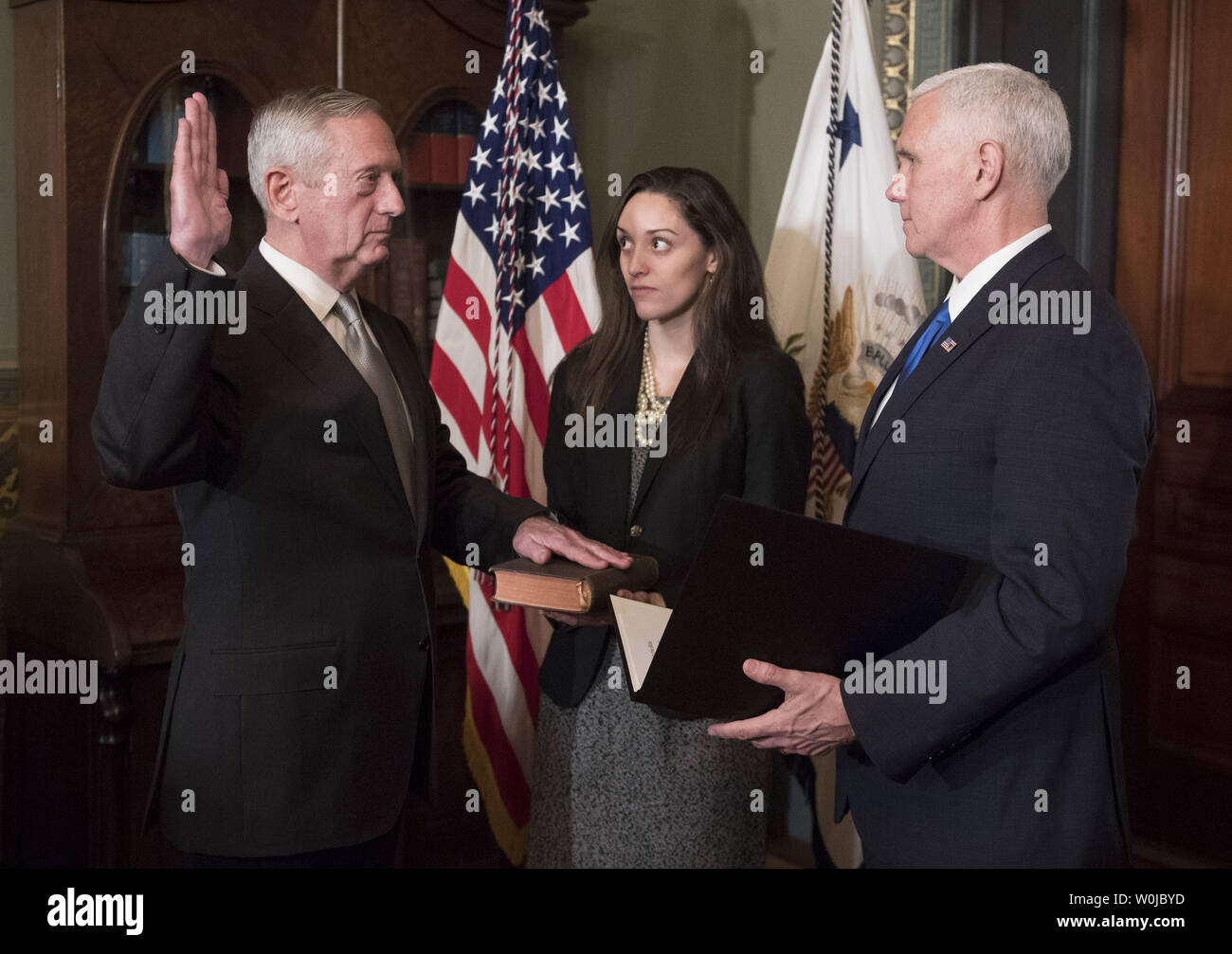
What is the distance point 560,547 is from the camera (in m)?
2.22

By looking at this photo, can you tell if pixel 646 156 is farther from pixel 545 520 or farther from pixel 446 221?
pixel 545 520

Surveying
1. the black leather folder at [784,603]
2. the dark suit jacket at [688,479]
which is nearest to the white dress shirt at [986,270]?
the black leather folder at [784,603]

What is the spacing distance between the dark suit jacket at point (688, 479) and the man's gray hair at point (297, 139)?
0.78 m

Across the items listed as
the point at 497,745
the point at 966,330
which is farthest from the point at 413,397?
the point at 497,745

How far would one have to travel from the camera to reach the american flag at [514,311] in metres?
3.23

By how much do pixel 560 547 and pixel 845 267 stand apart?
1.44 meters

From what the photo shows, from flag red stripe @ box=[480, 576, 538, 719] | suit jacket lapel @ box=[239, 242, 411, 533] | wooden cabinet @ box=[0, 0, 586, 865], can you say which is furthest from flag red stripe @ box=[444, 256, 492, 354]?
suit jacket lapel @ box=[239, 242, 411, 533]

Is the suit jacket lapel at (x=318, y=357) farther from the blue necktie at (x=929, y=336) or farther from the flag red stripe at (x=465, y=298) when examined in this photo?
the flag red stripe at (x=465, y=298)

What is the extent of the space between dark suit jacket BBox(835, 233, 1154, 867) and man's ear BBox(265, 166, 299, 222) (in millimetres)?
1011

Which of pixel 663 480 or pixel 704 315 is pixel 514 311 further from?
pixel 663 480

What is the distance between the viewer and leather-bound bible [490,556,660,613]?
6.63 ft

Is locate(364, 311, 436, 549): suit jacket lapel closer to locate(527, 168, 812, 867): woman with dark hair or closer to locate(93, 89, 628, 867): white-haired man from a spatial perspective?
locate(93, 89, 628, 867): white-haired man
